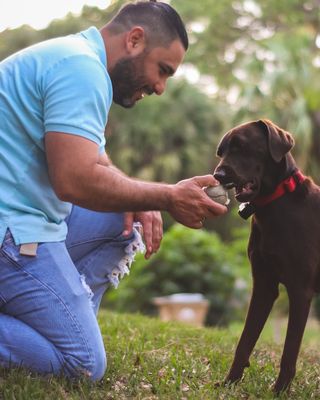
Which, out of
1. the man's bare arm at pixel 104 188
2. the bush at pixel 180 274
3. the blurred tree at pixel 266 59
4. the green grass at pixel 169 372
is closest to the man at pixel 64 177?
the man's bare arm at pixel 104 188

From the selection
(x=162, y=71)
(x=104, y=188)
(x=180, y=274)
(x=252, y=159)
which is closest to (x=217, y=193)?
(x=252, y=159)

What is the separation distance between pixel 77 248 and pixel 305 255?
1305mm

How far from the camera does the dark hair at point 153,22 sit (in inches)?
140

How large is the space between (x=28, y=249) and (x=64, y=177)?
1.41 feet

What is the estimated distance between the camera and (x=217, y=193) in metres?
3.46

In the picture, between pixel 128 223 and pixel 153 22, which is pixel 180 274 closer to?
pixel 128 223

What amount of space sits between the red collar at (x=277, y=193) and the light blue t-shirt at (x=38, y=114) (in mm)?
923

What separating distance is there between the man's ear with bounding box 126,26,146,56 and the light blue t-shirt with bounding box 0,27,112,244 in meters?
0.18

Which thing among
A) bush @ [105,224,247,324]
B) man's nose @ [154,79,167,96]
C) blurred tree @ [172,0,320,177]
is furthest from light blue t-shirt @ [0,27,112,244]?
blurred tree @ [172,0,320,177]

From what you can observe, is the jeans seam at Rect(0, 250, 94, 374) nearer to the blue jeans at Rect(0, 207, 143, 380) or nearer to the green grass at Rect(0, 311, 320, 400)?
the blue jeans at Rect(0, 207, 143, 380)

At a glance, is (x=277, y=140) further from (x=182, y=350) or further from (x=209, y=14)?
(x=209, y=14)

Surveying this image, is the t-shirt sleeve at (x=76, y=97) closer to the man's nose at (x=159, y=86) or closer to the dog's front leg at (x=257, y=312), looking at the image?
the man's nose at (x=159, y=86)

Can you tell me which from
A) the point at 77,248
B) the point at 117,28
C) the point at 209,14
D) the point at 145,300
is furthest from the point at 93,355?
the point at 209,14

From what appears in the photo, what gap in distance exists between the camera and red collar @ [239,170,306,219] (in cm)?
371
